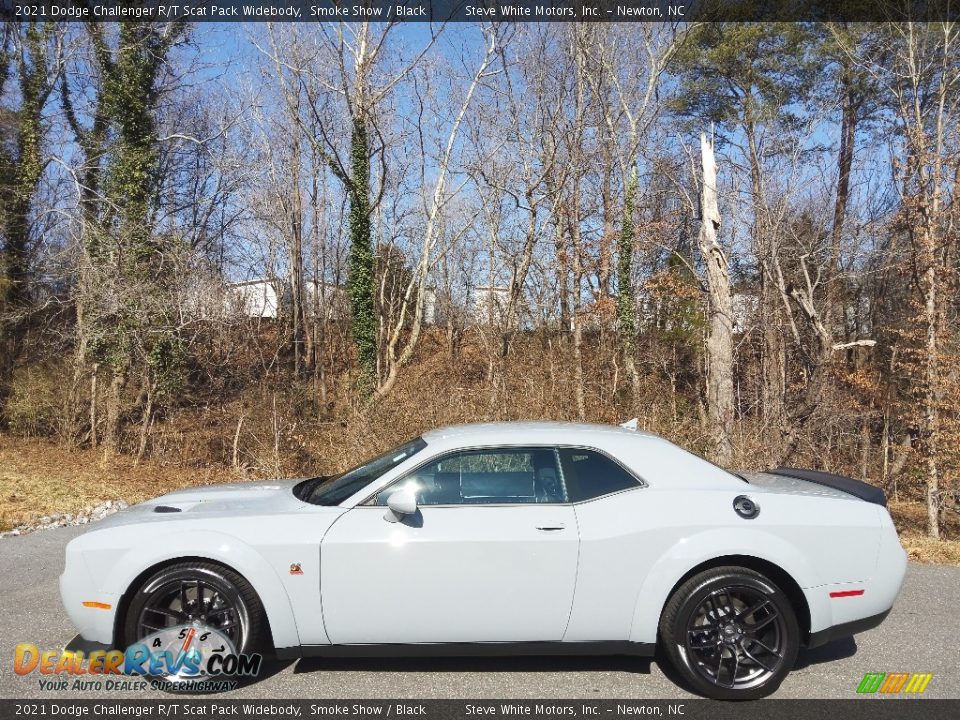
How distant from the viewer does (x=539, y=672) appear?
13.3ft

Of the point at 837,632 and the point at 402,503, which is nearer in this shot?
the point at 402,503

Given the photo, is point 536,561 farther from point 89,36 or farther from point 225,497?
point 89,36

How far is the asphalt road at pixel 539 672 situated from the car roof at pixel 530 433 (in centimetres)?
129

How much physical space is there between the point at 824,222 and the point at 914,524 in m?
11.0

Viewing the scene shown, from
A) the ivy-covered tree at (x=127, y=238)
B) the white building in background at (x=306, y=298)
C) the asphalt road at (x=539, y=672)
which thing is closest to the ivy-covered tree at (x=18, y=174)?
the ivy-covered tree at (x=127, y=238)

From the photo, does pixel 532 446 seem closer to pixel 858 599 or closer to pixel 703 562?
pixel 703 562

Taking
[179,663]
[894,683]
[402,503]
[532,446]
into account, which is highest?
[532,446]

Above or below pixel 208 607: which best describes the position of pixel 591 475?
above

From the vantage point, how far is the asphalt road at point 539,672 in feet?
12.5

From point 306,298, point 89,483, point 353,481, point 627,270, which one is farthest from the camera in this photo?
point 306,298

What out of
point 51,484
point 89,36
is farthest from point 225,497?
point 89,36

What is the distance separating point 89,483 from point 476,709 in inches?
426

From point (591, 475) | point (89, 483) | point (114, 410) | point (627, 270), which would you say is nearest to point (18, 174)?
point (114, 410)

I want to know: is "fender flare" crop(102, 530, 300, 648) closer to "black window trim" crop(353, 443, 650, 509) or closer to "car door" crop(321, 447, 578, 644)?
"car door" crop(321, 447, 578, 644)
